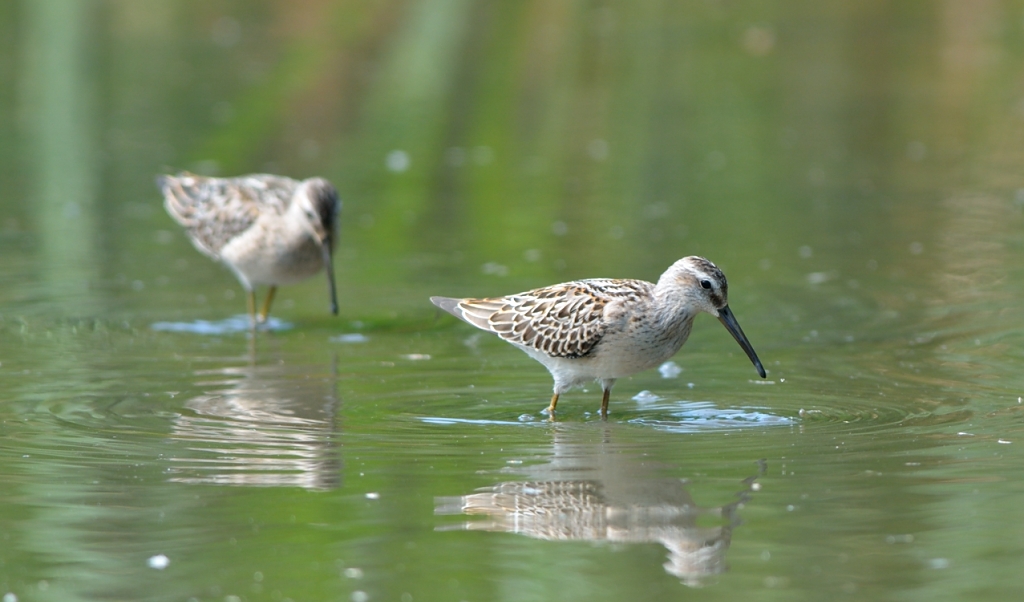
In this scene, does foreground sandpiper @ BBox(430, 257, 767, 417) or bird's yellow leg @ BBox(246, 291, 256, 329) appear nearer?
foreground sandpiper @ BBox(430, 257, 767, 417)

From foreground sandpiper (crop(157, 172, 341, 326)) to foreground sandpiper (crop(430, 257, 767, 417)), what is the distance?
283 centimetres

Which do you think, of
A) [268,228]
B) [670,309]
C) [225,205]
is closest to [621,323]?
[670,309]

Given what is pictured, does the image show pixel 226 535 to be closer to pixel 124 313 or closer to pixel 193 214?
pixel 124 313

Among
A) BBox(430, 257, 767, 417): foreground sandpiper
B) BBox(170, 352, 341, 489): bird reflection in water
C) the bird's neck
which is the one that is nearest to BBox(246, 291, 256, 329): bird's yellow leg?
BBox(170, 352, 341, 489): bird reflection in water

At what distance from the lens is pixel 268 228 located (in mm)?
12672

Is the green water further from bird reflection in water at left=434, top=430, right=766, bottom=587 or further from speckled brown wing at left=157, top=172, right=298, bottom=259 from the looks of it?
speckled brown wing at left=157, top=172, right=298, bottom=259

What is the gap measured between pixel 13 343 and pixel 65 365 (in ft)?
2.84

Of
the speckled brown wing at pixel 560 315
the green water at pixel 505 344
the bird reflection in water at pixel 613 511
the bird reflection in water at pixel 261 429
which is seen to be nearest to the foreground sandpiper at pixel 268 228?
the green water at pixel 505 344

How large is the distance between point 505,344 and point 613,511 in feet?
14.5

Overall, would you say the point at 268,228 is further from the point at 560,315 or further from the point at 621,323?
the point at 621,323

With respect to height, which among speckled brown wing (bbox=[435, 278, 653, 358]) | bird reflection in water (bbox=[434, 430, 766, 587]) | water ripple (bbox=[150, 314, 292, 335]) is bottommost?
water ripple (bbox=[150, 314, 292, 335])

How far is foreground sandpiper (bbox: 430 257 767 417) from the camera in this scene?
30.2ft

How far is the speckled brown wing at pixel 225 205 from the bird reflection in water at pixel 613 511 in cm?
563

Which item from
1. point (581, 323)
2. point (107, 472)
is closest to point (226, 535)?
point (107, 472)
